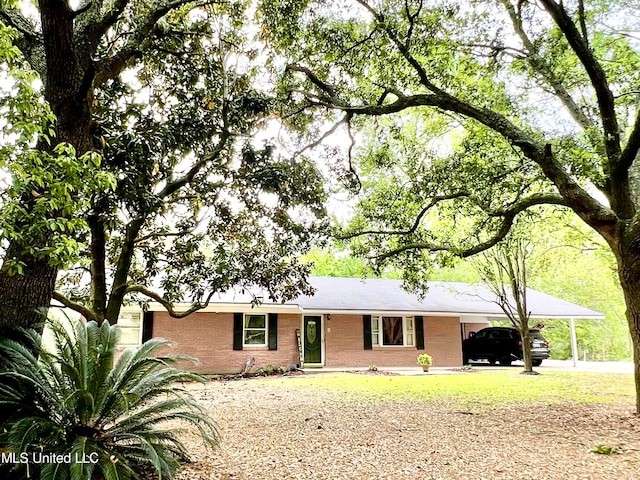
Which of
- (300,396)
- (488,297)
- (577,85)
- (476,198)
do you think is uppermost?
(577,85)

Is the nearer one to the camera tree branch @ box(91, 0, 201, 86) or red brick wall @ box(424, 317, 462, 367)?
tree branch @ box(91, 0, 201, 86)

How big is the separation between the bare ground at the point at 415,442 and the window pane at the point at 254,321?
348 inches

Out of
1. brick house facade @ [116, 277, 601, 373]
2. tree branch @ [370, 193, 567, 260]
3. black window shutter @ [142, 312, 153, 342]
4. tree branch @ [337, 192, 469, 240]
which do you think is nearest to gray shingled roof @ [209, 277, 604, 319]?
brick house facade @ [116, 277, 601, 373]

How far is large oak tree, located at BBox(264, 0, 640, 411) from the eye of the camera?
25.0 ft

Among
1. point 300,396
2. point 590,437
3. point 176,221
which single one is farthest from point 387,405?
point 176,221

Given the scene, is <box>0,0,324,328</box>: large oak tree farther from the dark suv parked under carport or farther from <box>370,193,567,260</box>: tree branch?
the dark suv parked under carport

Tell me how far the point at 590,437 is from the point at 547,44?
711 centimetres

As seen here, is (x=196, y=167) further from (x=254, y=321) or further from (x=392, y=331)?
(x=392, y=331)

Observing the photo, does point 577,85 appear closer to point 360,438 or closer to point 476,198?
point 476,198

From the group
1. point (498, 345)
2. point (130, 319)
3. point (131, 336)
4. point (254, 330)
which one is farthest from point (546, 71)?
point (498, 345)

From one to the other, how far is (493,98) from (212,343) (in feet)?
44.3

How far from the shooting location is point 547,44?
28.4ft

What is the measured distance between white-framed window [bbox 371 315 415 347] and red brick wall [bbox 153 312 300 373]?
170 inches

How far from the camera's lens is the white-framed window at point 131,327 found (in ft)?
56.3
